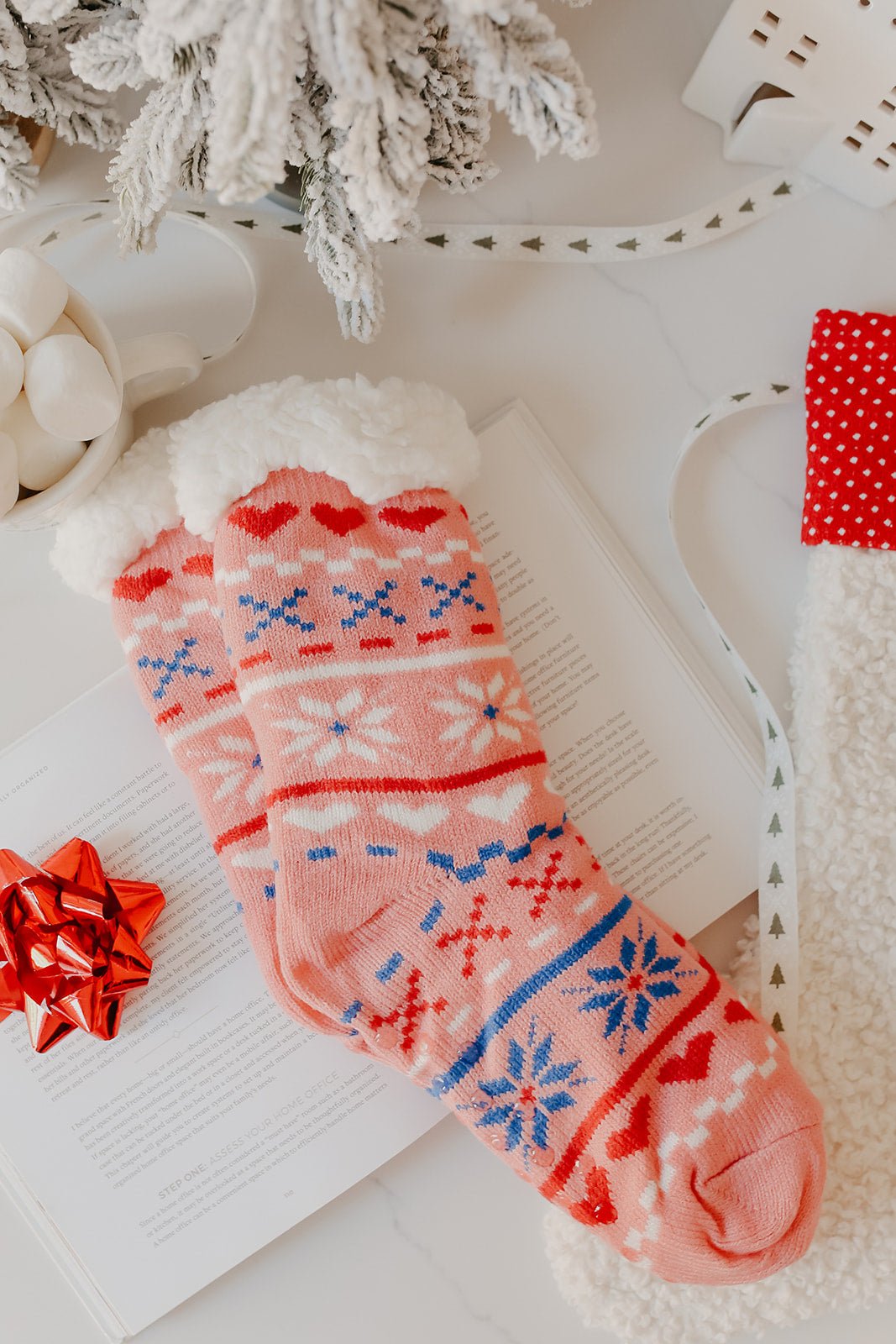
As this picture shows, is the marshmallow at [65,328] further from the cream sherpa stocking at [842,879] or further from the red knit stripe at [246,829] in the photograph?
the cream sherpa stocking at [842,879]

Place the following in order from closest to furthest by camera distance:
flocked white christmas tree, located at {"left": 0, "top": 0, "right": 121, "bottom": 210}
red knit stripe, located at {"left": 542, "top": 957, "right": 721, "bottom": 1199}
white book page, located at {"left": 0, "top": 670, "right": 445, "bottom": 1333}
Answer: flocked white christmas tree, located at {"left": 0, "top": 0, "right": 121, "bottom": 210} < red knit stripe, located at {"left": 542, "top": 957, "right": 721, "bottom": 1199} < white book page, located at {"left": 0, "top": 670, "right": 445, "bottom": 1333}

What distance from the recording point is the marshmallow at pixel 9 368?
62cm

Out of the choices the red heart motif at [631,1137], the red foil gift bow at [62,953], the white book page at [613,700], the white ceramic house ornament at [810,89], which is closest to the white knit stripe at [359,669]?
the white book page at [613,700]

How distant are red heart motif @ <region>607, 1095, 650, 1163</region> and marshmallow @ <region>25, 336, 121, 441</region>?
1.89 ft

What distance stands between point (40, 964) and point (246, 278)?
57cm

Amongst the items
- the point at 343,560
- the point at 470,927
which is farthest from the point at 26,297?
the point at 470,927

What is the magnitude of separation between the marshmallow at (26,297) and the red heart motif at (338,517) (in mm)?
209

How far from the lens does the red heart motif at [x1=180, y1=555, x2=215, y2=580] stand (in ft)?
2.47

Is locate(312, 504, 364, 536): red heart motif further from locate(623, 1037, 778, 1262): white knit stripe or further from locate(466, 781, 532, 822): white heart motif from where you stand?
locate(623, 1037, 778, 1262): white knit stripe

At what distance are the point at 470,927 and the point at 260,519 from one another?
0.32 m

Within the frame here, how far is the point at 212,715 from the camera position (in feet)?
2.49

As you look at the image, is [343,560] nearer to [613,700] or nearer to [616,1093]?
[613,700]

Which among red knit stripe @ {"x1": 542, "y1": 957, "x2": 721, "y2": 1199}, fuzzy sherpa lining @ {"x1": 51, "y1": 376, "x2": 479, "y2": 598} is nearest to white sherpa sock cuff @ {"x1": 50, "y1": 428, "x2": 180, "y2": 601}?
fuzzy sherpa lining @ {"x1": 51, "y1": 376, "x2": 479, "y2": 598}

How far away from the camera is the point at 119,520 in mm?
728
